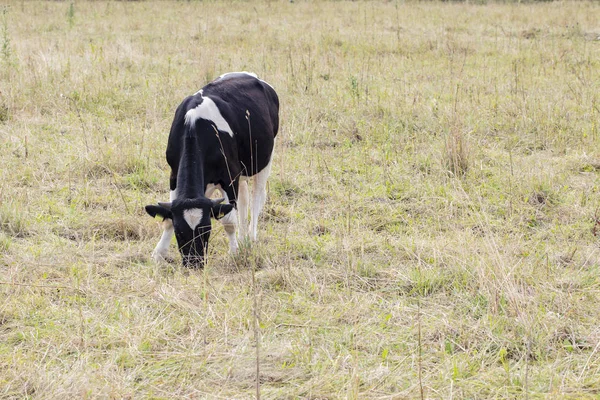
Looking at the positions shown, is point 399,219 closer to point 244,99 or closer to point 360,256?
point 360,256

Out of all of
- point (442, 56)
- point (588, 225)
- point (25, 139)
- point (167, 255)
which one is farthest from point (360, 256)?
point (442, 56)

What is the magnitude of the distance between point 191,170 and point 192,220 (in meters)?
0.44

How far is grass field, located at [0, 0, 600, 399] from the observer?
3.89 meters

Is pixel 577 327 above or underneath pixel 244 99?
underneath

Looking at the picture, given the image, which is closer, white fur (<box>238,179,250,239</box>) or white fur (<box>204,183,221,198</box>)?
white fur (<box>204,183,221,198</box>)

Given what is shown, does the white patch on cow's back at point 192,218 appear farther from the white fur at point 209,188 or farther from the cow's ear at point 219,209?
the white fur at point 209,188

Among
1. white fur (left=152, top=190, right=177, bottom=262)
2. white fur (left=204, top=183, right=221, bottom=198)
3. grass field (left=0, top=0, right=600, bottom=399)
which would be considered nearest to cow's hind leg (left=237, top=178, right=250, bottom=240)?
grass field (left=0, top=0, right=600, bottom=399)

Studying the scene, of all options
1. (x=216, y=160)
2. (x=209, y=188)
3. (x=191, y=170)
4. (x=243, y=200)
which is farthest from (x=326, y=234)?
(x=191, y=170)

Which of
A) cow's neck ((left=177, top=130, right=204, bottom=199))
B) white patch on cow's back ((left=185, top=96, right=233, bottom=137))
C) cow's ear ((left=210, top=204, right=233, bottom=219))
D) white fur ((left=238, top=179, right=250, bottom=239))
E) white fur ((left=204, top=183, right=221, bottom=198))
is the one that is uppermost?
white patch on cow's back ((left=185, top=96, right=233, bottom=137))

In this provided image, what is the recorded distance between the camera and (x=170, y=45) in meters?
13.5

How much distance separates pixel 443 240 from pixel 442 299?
0.97 meters

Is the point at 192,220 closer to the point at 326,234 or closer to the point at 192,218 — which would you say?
the point at 192,218

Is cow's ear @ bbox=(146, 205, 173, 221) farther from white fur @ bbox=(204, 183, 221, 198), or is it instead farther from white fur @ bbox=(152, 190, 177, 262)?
white fur @ bbox=(204, 183, 221, 198)

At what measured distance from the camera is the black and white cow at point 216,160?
5172 millimetres
